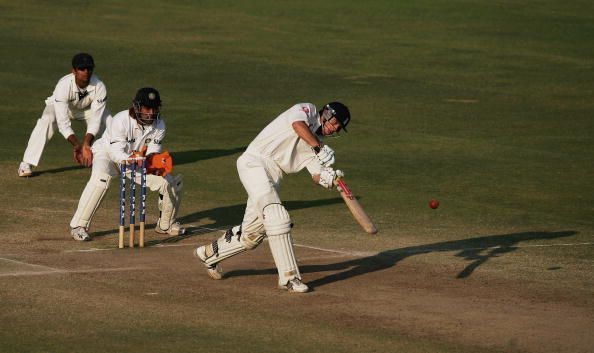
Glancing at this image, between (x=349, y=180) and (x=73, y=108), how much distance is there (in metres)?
4.25

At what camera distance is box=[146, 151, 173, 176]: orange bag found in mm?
13797

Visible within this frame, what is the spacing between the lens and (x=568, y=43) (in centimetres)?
3309

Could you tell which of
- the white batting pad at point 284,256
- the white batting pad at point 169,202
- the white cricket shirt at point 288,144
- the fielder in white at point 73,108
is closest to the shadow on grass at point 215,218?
the white batting pad at point 169,202

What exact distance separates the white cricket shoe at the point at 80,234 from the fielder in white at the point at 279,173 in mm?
2180

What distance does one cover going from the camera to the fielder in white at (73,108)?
55.3 feet

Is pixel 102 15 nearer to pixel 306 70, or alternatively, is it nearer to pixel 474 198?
pixel 306 70

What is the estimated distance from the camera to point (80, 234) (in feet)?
46.0

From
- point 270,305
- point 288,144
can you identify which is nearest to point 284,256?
point 270,305

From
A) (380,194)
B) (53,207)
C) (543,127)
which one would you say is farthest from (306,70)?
(53,207)

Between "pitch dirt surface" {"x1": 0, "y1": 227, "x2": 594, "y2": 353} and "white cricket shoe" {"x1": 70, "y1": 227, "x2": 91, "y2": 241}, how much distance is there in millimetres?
207

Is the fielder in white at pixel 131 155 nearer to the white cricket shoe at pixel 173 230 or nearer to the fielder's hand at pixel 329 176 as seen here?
the white cricket shoe at pixel 173 230

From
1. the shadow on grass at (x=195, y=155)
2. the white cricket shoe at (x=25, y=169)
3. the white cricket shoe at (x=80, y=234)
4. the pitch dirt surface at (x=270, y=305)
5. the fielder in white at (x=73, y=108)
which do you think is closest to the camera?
the pitch dirt surface at (x=270, y=305)

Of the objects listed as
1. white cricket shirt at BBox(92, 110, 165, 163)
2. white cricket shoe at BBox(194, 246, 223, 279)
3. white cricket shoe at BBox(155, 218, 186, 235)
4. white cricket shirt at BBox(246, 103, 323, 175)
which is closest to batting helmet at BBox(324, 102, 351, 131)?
white cricket shirt at BBox(246, 103, 323, 175)

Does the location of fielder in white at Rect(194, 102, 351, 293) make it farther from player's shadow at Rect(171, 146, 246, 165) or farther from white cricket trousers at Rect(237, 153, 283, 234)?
player's shadow at Rect(171, 146, 246, 165)
